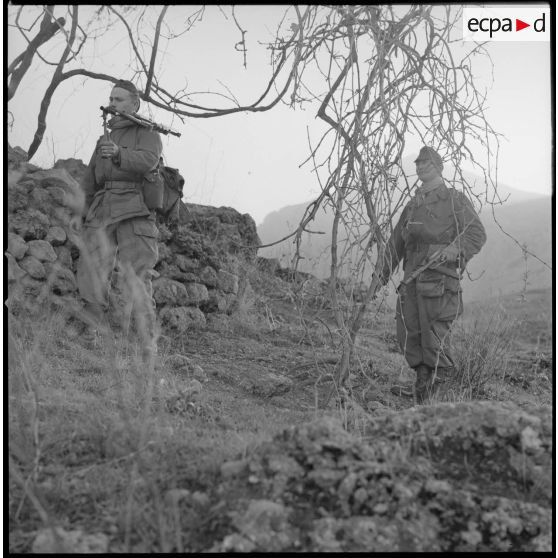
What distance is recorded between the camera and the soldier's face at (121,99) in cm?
441

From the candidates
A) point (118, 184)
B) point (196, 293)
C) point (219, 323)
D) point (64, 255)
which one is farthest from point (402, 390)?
point (64, 255)

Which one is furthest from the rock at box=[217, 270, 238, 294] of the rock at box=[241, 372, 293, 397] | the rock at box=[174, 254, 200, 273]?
the rock at box=[241, 372, 293, 397]

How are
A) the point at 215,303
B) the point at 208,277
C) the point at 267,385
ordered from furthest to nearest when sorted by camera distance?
1. the point at 208,277
2. the point at 215,303
3. the point at 267,385

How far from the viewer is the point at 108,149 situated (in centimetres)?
413

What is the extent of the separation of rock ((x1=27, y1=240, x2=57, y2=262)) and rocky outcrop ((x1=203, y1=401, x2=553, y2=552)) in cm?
454

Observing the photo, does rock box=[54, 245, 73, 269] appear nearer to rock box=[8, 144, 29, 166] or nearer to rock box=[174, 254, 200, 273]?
rock box=[8, 144, 29, 166]

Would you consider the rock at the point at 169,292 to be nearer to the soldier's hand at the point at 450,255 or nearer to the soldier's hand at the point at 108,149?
the soldier's hand at the point at 108,149

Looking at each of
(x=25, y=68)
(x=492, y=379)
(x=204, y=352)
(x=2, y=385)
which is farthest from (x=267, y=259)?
(x=2, y=385)

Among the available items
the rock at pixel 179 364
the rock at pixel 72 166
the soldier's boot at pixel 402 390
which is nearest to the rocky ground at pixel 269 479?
the rock at pixel 179 364

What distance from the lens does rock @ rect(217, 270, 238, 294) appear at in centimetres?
738

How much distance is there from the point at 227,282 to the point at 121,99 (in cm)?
331

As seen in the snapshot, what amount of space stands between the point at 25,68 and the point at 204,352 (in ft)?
9.21

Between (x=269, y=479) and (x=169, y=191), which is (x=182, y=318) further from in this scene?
(x=269, y=479)

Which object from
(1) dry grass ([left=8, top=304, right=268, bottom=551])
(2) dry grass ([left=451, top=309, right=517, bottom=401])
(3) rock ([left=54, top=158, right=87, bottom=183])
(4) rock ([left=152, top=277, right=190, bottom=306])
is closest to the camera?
(1) dry grass ([left=8, top=304, right=268, bottom=551])
